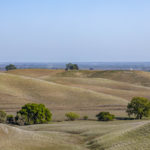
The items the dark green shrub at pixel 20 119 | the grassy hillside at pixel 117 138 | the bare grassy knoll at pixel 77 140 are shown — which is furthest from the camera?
the dark green shrub at pixel 20 119

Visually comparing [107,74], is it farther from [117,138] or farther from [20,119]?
[117,138]

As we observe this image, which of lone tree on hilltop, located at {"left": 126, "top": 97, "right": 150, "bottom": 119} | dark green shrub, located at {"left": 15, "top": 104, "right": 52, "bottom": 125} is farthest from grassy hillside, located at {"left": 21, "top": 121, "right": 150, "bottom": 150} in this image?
lone tree on hilltop, located at {"left": 126, "top": 97, "right": 150, "bottom": 119}

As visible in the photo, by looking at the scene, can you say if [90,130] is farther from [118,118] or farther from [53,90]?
[53,90]

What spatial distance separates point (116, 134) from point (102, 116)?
60.2 feet

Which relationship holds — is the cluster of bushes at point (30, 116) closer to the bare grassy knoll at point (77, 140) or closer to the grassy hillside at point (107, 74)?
the bare grassy knoll at point (77, 140)

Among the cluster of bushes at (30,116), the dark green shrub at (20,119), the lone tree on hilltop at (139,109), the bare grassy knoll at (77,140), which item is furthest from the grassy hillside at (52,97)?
the bare grassy knoll at (77,140)

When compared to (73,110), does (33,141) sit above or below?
above

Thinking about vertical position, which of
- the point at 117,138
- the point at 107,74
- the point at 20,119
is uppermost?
the point at 107,74

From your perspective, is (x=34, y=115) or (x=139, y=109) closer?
(x=34, y=115)

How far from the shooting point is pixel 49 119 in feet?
161

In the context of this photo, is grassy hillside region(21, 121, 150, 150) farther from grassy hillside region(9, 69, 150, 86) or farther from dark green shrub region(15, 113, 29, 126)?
grassy hillside region(9, 69, 150, 86)

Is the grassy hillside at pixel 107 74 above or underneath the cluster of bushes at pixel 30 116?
above

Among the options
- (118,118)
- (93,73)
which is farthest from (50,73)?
(118,118)

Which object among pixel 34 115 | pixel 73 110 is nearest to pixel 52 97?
pixel 73 110
